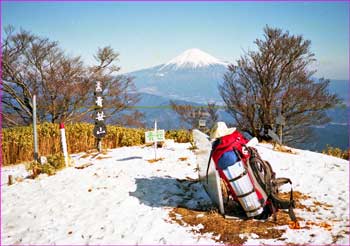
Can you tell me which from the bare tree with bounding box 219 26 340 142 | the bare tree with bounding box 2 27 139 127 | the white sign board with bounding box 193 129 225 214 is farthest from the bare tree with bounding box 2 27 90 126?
the white sign board with bounding box 193 129 225 214

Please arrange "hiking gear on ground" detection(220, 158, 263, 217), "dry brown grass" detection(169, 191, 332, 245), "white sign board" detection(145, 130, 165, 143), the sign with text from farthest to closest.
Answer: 1. the sign with text
2. "white sign board" detection(145, 130, 165, 143)
3. "hiking gear on ground" detection(220, 158, 263, 217)
4. "dry brown grass" detection(169, 191, 332, 245)

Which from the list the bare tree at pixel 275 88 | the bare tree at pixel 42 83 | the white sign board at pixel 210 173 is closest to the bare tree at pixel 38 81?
the bare tree at pixel 42 83

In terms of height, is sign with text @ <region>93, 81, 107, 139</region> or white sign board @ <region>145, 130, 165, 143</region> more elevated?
sign with text @ <region>93, 81, 107, 139</region>

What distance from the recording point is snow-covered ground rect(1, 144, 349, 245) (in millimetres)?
4406

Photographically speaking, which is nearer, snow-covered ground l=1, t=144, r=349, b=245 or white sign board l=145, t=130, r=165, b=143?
snow-covered ground l=1, t=144, r=349, b=245

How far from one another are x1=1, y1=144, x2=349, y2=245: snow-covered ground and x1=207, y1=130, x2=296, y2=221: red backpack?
49 centimetres

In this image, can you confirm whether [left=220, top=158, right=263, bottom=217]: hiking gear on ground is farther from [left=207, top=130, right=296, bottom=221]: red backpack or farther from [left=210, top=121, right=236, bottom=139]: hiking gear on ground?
[left=210, top=121, right=236, bottom=139]: hiking gear on ground

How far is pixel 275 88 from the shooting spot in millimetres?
19531

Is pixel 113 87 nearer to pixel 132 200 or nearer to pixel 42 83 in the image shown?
pixel 42 83

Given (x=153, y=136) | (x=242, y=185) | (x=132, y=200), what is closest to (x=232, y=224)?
(x=242, y=185)

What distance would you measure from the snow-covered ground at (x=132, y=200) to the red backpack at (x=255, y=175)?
49cm

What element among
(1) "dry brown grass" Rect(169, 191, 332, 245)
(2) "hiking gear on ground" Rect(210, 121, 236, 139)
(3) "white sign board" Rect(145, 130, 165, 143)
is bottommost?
(1) "dry brown grass" Rect(169, 191, 332, 245)

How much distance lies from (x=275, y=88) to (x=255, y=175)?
15.7 meters

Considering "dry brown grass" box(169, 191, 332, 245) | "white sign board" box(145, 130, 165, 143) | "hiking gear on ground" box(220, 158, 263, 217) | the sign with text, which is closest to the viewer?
"dry brown grass" box(169, 191, 332, 245)
